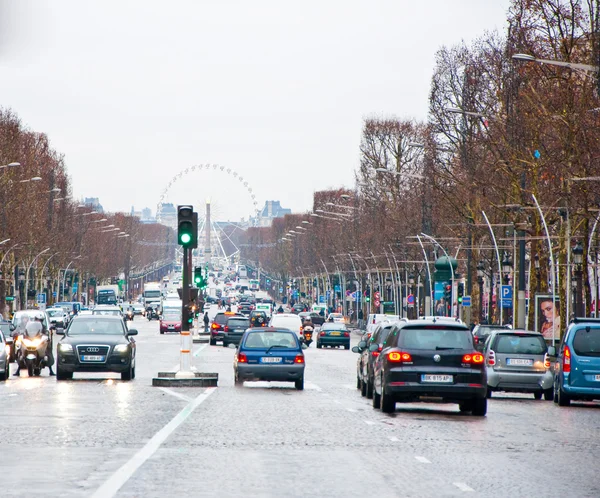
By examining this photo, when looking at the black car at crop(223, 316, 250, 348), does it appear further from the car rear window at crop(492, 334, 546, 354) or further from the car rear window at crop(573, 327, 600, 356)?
the car rear window at crop(573, 327, 600, 356)

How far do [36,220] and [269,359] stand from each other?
70.7m

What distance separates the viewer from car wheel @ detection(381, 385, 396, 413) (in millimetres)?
25750

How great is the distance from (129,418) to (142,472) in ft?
27.8

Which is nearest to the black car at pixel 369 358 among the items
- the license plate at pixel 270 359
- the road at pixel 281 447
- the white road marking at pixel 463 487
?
the road at pixel 281 447

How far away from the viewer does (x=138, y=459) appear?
1583 cm

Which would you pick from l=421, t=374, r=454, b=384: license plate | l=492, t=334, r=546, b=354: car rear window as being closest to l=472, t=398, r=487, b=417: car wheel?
l=421, t=374, r=454, b=384: license plate

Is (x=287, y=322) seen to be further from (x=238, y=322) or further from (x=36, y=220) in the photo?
(x=36, y=220)

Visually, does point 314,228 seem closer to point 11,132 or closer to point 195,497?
point 11,132

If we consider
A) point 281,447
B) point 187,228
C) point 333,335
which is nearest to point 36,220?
point 333,335

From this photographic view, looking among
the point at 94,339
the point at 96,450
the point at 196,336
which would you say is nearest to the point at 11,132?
the point at 196,336

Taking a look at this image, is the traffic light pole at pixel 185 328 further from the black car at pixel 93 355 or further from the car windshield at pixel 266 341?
the black car at pixel 93 355

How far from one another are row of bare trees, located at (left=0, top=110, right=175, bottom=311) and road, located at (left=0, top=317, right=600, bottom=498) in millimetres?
45639

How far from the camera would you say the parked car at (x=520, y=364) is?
33.2 meters

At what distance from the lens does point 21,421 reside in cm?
2191
